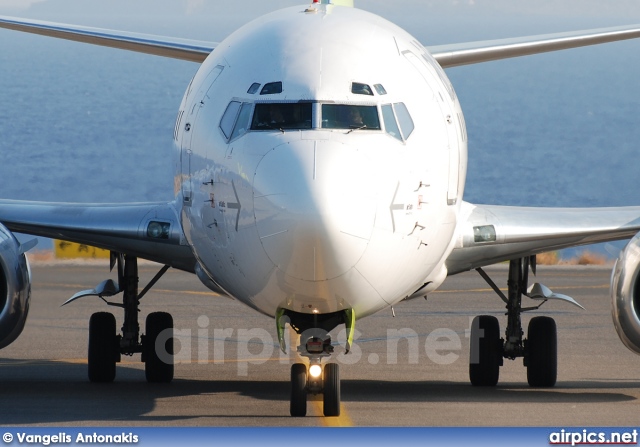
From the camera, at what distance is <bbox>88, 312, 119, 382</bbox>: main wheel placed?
19.0 metres

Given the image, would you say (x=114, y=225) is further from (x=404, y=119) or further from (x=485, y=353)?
(x=485, y=353)

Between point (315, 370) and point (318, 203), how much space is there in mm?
2669

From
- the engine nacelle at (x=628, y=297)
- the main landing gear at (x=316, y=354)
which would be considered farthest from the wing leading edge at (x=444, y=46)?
the main landing gear at (x=316, y=354)

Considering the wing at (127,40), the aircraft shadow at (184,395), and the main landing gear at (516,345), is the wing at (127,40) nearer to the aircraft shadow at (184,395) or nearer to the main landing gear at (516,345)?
the aircraft shadow at (184,395)

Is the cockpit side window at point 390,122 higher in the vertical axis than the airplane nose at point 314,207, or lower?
higher

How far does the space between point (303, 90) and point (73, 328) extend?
41.5 feet

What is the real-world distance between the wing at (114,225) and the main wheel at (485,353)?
3.79 metres

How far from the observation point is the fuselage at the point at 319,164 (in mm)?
12984

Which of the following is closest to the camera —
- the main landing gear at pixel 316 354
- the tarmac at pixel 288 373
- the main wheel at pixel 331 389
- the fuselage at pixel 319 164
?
the fuselage at pixel 319 164

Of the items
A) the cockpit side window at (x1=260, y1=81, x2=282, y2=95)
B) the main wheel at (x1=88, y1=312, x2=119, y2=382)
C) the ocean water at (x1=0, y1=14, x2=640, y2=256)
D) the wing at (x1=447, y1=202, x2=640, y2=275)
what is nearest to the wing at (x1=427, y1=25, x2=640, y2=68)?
the wing at (x1=447, y1=202, x2=640, y2=275)

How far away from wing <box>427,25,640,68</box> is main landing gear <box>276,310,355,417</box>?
4.88 m

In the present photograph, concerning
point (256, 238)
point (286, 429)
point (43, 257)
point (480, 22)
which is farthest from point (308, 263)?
point (480, 22)

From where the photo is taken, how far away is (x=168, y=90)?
121750 millimetres

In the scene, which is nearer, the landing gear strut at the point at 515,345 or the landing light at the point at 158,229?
the landing light at the point at 158,229
